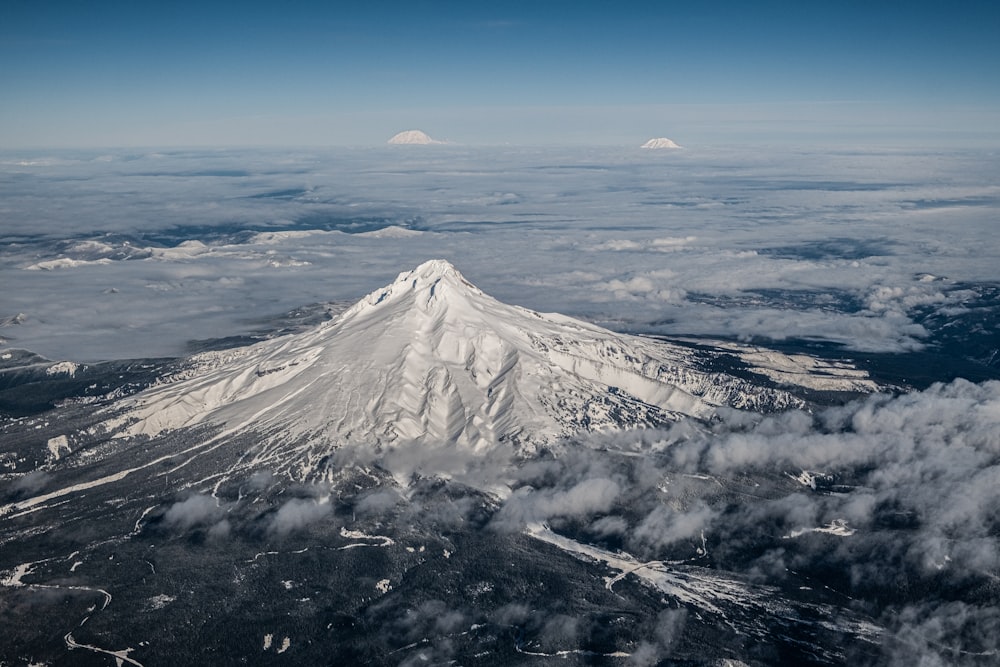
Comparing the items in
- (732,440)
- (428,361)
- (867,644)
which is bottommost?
(867,644)

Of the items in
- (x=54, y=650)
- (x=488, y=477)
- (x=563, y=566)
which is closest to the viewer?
(x=54, y=650)

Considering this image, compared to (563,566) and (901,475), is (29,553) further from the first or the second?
(901,475)

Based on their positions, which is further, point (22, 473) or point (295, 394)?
point (295, 394)

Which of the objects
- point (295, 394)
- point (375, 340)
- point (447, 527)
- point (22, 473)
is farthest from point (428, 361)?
point (22, 473)

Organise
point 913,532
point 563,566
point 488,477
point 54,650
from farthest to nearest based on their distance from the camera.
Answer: point 488,477, point 913,532, point 563,566, point 54,650

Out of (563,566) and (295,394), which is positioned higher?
(295,394)

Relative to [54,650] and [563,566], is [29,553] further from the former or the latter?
[563,566]
